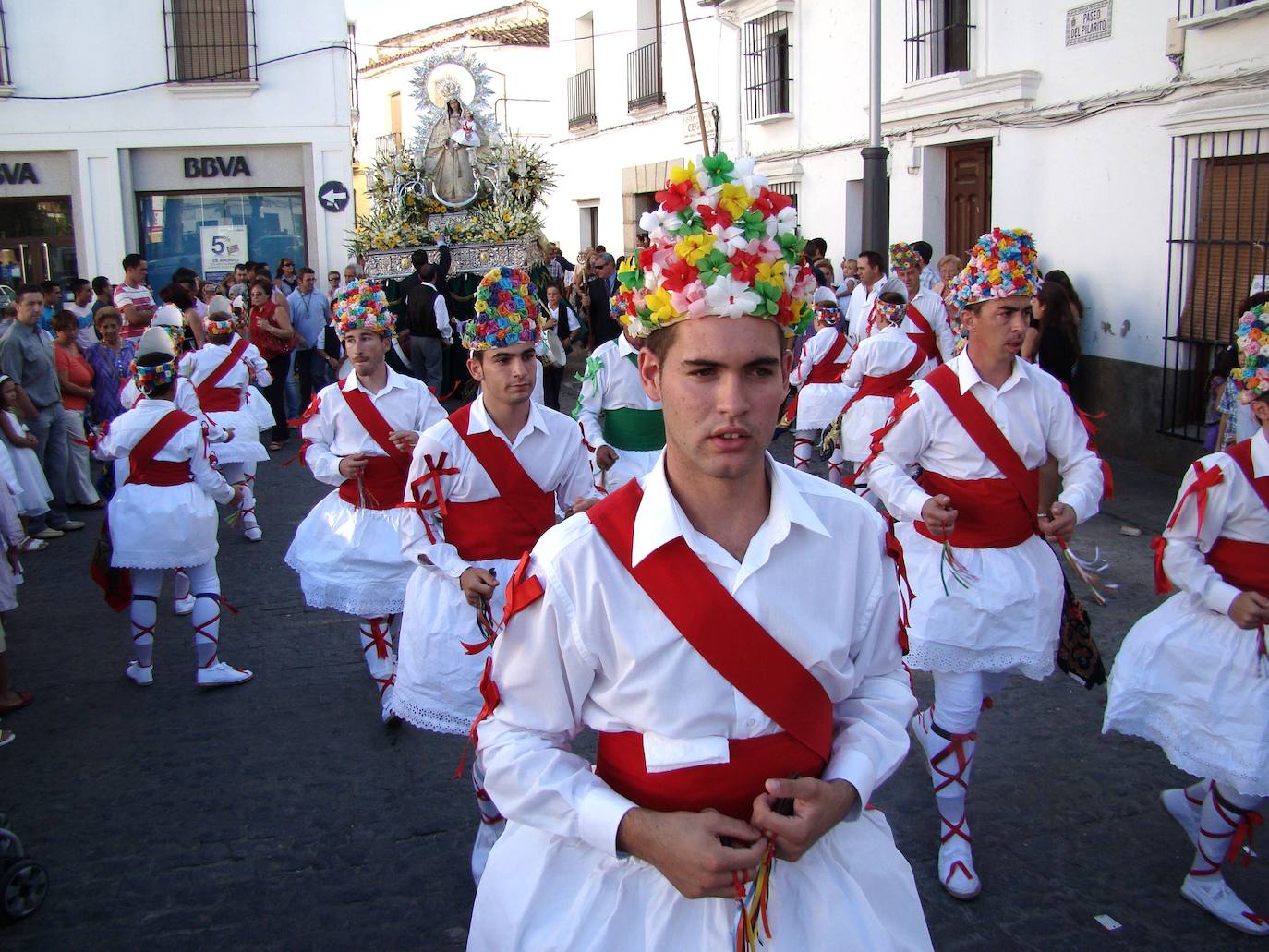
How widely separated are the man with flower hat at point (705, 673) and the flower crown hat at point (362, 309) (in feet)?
13.2

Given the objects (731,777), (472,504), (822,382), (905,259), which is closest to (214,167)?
(905,259)

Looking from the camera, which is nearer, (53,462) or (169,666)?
(169,666)

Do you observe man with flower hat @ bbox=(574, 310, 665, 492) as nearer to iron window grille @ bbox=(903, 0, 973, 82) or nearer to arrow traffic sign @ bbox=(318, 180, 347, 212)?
iron window grille @ bbox=(903, 0, 973, 82)

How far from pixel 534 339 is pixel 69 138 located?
788 inches

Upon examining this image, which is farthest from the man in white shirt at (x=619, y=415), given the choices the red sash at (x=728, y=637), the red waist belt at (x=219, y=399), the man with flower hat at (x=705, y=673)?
the red sash at (x=728, y=637)

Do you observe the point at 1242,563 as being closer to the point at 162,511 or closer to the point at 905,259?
the point at 162,511

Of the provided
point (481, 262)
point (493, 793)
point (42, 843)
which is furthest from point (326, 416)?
point (481, 262)

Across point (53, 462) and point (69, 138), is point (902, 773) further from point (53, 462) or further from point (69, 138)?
point (69, 138)

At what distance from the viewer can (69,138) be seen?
21234 millimetres

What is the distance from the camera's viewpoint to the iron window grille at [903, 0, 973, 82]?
14.7 meters

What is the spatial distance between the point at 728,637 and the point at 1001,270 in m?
2.87

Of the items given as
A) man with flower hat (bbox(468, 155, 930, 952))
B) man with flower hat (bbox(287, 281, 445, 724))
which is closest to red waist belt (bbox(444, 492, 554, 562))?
man with flower hat (bbox(287, 281, 445, 724))

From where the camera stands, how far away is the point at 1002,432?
15.1 ft

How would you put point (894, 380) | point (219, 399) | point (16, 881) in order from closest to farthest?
point (16, 881) < point (894, 380) < point (219, 399)
